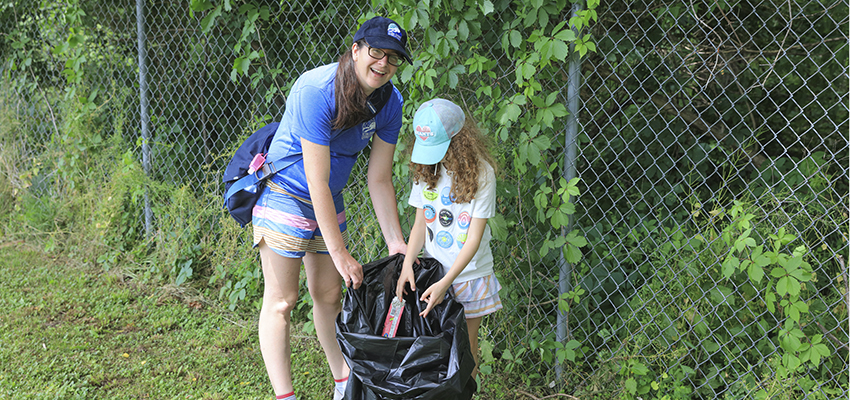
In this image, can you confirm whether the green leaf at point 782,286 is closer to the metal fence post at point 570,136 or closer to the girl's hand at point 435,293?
the metal fence post at point 570,136

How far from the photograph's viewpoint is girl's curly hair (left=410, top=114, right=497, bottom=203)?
6.71 ft

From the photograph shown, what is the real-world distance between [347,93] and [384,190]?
0.53 m

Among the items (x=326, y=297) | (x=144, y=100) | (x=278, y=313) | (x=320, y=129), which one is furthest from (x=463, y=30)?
(x=144, y=100)

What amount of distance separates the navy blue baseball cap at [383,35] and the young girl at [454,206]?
27cm

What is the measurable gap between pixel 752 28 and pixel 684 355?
72.1 inches

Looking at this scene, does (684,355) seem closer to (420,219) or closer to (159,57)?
(420,219)

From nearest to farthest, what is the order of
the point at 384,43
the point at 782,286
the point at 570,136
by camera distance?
1. the point at 384,43
2. the point at 782,286
3. the point at 570,136

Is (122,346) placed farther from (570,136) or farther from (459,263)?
(570,136)

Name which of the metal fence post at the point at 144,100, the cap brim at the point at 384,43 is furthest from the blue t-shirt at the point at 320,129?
the metal fence post at the point at 144,100

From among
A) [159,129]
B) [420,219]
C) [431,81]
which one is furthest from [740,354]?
[159,129]

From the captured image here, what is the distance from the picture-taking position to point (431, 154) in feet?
6.70

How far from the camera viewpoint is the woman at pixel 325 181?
1956mm

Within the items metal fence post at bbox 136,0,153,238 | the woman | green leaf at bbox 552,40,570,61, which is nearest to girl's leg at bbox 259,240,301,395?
the woman

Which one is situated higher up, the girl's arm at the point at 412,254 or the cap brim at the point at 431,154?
the cap brim at the point at 431,154
